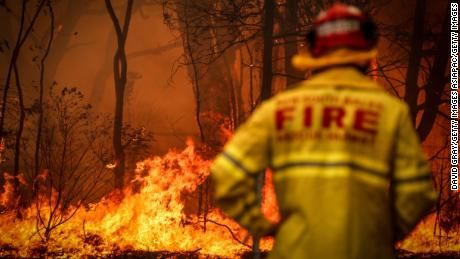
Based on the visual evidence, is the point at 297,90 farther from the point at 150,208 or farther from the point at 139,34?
the point at 139,34

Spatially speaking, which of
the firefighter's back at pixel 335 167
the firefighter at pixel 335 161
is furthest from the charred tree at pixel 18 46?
the firefighter's back at pixel 335 167

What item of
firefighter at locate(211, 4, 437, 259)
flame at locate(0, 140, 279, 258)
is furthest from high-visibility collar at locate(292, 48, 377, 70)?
flame at locate(0, 140, 279, 258)

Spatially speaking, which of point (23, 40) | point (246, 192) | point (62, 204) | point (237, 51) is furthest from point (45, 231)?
point (246, 192)

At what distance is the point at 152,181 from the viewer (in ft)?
28.1

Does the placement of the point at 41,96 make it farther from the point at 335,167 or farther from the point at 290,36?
the point at 335,167

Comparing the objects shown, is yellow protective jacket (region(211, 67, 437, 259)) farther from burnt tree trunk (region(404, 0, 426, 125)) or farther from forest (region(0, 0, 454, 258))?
burnt tree trunk (region(404, 0, 426, 125))

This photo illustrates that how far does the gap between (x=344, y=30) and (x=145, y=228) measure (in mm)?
6379

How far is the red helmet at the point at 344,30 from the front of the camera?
2031 mm

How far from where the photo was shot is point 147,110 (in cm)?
995

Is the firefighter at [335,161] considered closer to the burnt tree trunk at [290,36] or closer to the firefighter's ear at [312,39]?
the firefighter's ear at [312,39]

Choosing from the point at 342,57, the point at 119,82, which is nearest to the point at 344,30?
the point at 342,57

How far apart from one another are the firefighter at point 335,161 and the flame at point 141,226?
5048 mm

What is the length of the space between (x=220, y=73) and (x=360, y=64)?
320 inches

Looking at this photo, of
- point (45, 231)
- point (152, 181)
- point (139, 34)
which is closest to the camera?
point (45, 231)
